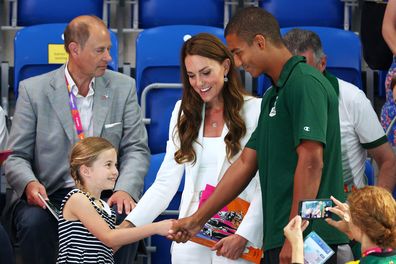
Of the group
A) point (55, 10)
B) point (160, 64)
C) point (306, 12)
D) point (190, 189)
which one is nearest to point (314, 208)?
point (190, 189)

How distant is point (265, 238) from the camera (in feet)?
14.5

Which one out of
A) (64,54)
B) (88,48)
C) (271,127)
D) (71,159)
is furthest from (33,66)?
(271,127)

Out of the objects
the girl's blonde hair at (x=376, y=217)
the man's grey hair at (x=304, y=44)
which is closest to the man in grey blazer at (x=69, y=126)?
the man's grey hair at (x=304, y=44)

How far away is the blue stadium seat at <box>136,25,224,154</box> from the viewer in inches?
265

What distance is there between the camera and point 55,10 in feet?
24.6

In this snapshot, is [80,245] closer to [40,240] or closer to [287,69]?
[40,240]

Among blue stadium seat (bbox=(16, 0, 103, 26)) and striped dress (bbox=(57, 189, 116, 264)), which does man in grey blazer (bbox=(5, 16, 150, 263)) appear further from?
blue stadium seat (bbox=(16, 0, 103, 26))

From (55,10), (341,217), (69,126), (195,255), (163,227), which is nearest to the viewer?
(341,217)

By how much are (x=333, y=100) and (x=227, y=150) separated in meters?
0.90

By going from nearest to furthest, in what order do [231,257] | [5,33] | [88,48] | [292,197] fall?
[292,197]
[231,257]
[88,48]
[5,33]

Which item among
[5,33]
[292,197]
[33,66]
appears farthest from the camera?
[5,33]

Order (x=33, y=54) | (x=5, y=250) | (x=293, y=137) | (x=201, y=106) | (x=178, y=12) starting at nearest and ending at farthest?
(x=293, y=137) < (x=201, y=106) < (x=5, y=250) < (x=33, y=54) < (x=178, y=12)

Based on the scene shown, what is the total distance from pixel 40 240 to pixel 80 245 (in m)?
0.58

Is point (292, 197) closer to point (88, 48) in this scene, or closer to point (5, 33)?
point (88, 48)
